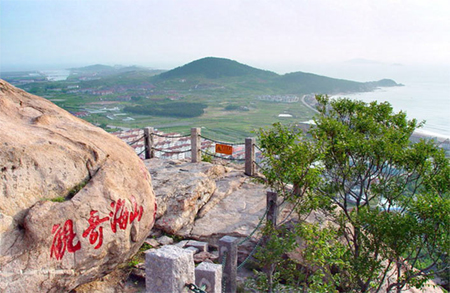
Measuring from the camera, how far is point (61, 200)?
157 inches

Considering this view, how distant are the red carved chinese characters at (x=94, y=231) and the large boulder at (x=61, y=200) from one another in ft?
0.04

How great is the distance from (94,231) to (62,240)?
1.29ft

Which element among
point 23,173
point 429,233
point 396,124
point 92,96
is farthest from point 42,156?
point 92,96

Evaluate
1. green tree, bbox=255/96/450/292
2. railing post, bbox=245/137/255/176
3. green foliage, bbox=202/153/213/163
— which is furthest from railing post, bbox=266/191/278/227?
green foliage, bbox=202/153/213/163

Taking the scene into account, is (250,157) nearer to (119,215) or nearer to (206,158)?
(206,158)

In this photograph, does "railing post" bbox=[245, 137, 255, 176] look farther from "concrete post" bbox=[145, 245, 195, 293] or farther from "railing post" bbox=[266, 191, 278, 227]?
"concrete post" bbox=[145, 245, 195, 293]

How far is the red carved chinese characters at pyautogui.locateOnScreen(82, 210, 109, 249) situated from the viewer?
4.08 m

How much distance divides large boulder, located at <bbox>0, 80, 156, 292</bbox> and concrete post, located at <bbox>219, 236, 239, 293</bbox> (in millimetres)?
1236

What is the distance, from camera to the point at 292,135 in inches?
208

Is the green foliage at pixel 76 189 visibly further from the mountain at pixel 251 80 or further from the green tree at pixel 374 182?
the mountain at pixel 251 80

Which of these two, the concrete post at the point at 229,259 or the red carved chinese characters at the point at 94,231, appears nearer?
the red carved chinese characters at the point at 94,231

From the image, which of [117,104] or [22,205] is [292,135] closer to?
[22,205]

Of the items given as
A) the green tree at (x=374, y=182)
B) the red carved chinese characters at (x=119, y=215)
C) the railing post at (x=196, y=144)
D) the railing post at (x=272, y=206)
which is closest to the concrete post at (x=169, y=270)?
the red carved chinese characters at (x=119, y=215)

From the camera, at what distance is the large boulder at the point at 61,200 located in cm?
358
